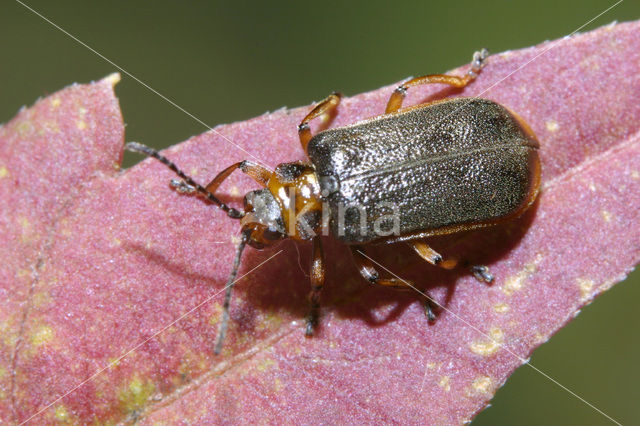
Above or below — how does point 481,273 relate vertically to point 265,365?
above

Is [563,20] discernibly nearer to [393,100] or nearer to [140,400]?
[393,100]

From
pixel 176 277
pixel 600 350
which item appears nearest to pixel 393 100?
pixel 176 277

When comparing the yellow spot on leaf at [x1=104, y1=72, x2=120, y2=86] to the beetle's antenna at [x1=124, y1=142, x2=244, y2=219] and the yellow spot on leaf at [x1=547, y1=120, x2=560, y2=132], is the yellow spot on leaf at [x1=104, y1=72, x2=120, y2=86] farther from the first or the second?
the yellow spot on leaf at [x1=547, y1=120, x2=560, y2=132]

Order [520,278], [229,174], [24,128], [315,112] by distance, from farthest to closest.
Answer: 1. [315,112]
2. [229,174]
3. [520,278]
4. [24,128]

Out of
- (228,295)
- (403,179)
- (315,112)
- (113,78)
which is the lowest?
(228,295)

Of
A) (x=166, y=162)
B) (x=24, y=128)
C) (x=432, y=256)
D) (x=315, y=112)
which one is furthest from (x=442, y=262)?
(x=24, y=128)

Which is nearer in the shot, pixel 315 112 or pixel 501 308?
pixel 501 308

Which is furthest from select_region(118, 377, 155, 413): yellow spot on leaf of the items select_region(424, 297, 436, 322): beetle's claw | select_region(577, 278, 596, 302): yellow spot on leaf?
select_region(577, 278, 596, 302): yellow spot on leaf

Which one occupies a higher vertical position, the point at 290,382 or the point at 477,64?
the point at 477,64

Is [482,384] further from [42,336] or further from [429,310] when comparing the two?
[42,336]
